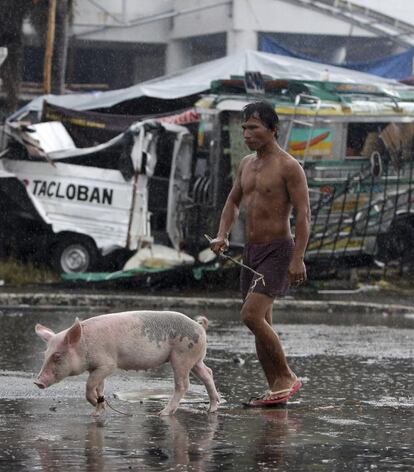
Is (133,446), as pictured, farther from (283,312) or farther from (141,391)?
(283,312)

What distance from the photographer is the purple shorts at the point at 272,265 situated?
9.04 m

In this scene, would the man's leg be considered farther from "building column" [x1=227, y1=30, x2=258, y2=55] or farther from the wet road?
"building column" [x1=227, y1=30, x2=258, y2=55]

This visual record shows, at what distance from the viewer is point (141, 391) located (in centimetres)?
962

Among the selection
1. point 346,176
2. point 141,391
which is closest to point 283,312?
point 346,176

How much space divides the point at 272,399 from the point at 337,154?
10.8m

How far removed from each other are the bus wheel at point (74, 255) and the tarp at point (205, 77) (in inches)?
135

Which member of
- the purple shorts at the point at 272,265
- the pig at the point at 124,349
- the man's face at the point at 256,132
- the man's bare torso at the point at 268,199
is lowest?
the pig at the point at 124,349

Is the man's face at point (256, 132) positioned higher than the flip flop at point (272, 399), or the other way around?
the man's face at point (256, 132)

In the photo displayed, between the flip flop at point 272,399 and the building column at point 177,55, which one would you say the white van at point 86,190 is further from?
the building column at point 177,55

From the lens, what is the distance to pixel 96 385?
8.23m

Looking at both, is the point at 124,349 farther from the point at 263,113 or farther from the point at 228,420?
the point at 263,113

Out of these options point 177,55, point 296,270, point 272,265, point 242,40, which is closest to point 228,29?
point 242,40

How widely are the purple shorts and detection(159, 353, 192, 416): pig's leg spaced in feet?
2.61

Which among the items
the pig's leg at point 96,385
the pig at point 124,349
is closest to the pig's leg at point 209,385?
the pig at point 124,349
